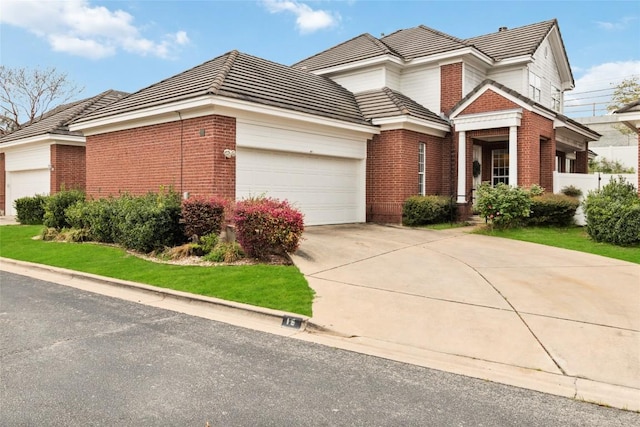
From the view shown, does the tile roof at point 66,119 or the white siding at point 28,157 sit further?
the white siding at point 28,157

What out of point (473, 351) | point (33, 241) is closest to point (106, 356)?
point (473, 351)

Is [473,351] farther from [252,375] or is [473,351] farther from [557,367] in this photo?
[252,375]

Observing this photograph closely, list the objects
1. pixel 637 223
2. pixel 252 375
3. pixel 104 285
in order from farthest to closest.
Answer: pixel 637 223, pixel 104 285, pixel 252 375

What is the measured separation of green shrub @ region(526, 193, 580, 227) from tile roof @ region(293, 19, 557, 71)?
283 inches

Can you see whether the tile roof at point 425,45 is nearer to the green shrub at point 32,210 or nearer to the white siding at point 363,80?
the white siding at point 363,80

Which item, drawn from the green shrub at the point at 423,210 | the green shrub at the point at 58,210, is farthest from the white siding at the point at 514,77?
the green shrub at the point at 58,210

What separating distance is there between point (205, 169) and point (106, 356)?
26.5 ft

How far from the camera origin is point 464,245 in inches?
481

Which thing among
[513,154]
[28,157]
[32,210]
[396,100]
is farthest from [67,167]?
[513,154]

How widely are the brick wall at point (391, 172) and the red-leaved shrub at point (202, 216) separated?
23.7ft

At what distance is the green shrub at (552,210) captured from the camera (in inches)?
586

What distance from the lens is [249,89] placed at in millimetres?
13664

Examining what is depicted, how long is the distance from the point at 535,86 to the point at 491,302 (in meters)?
17.0

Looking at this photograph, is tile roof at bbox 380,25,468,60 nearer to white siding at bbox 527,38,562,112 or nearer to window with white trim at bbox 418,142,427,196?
white siding at bbox 527,38,562,112
